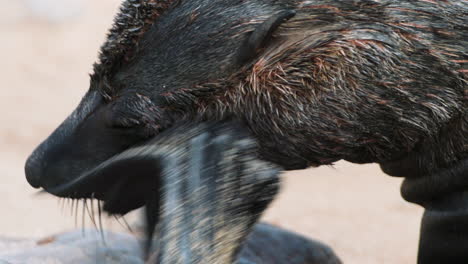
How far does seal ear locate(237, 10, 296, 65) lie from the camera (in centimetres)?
183

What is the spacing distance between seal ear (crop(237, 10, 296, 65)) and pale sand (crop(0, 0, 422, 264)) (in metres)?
1.65

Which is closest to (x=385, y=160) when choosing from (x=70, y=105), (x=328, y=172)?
(x=328, y=172)

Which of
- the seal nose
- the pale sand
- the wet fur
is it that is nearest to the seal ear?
the wet fur

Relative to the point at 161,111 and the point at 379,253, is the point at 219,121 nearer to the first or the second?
the point at 161,111

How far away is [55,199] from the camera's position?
16.2ft

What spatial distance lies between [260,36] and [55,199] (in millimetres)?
3359

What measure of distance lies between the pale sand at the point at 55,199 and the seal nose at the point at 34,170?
64.7 inches

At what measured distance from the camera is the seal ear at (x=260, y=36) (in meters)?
1.83

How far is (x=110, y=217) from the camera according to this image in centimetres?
193

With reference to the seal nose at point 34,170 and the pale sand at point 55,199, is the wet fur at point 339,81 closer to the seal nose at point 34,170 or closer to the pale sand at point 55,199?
the seal nose at point 34,170

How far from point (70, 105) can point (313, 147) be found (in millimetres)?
4335

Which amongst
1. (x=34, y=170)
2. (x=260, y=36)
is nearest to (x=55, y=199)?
(x=34, y=170)

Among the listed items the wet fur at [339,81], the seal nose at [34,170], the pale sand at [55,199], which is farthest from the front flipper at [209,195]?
the pale sand at [55,199]

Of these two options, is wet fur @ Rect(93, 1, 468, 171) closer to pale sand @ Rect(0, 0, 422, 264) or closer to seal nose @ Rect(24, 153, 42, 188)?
seal nose @ Rect(24, 153, 42, 188)
